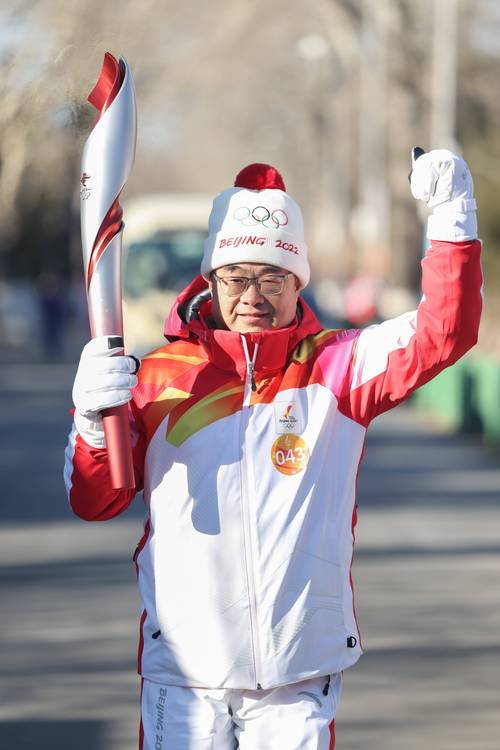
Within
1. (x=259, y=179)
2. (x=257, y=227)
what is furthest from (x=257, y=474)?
(x=259, y=179)

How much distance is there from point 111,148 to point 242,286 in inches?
16.6

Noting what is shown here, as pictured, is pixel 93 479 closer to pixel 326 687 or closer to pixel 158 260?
pixel 326 687

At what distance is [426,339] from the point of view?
3.50 m

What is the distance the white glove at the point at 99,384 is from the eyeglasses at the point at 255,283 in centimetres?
27

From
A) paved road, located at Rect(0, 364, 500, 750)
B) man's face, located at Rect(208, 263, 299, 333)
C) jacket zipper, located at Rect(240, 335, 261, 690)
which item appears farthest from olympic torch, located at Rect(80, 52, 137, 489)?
paved road, located at Rect(0, 364, 500, 750)

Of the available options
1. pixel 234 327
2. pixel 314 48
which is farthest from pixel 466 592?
pixel 314 48

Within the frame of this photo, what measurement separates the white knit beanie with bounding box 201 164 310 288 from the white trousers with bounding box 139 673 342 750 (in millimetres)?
905

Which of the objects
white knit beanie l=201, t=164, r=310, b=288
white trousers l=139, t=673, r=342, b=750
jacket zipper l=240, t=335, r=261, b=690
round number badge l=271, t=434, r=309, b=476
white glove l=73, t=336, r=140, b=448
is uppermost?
white knit beanie l=201, t=164, r=310, b=288

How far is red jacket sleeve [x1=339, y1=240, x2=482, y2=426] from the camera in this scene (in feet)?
11.4

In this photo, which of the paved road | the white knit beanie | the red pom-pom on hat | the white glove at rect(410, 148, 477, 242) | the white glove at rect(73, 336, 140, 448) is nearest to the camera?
the white glove at rect(73, 336, 140, 448)

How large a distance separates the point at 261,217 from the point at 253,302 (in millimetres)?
237

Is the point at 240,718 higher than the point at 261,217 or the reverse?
the reverse

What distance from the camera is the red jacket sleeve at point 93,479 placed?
3.45m

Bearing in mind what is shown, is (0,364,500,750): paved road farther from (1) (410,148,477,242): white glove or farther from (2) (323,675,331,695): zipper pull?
(1) (410,148,477,242): white glove
